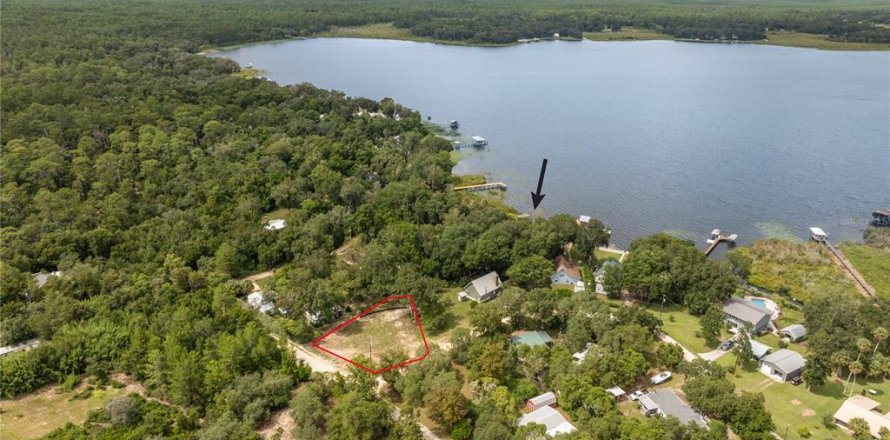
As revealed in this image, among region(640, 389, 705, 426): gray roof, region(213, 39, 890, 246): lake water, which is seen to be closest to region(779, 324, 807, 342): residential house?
region(640, 389, 705, 426): gray roof

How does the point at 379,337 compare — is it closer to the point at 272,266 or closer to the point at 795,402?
the point at 272,266

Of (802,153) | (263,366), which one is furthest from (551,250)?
(802,153)

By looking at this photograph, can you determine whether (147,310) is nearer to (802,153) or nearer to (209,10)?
(802,153)

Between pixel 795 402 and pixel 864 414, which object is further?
pixel 795 402

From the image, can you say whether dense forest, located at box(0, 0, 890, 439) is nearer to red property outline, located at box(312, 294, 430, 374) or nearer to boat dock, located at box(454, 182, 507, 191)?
red property outline, located at box(312, 294, 430, 374)

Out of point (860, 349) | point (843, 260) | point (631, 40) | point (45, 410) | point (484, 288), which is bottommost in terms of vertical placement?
point (45, 410)

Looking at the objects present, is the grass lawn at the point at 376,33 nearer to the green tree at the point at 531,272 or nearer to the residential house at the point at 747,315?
the green tree at the point at 531,272

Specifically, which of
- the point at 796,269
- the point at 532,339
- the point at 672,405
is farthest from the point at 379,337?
the point at 796,269
